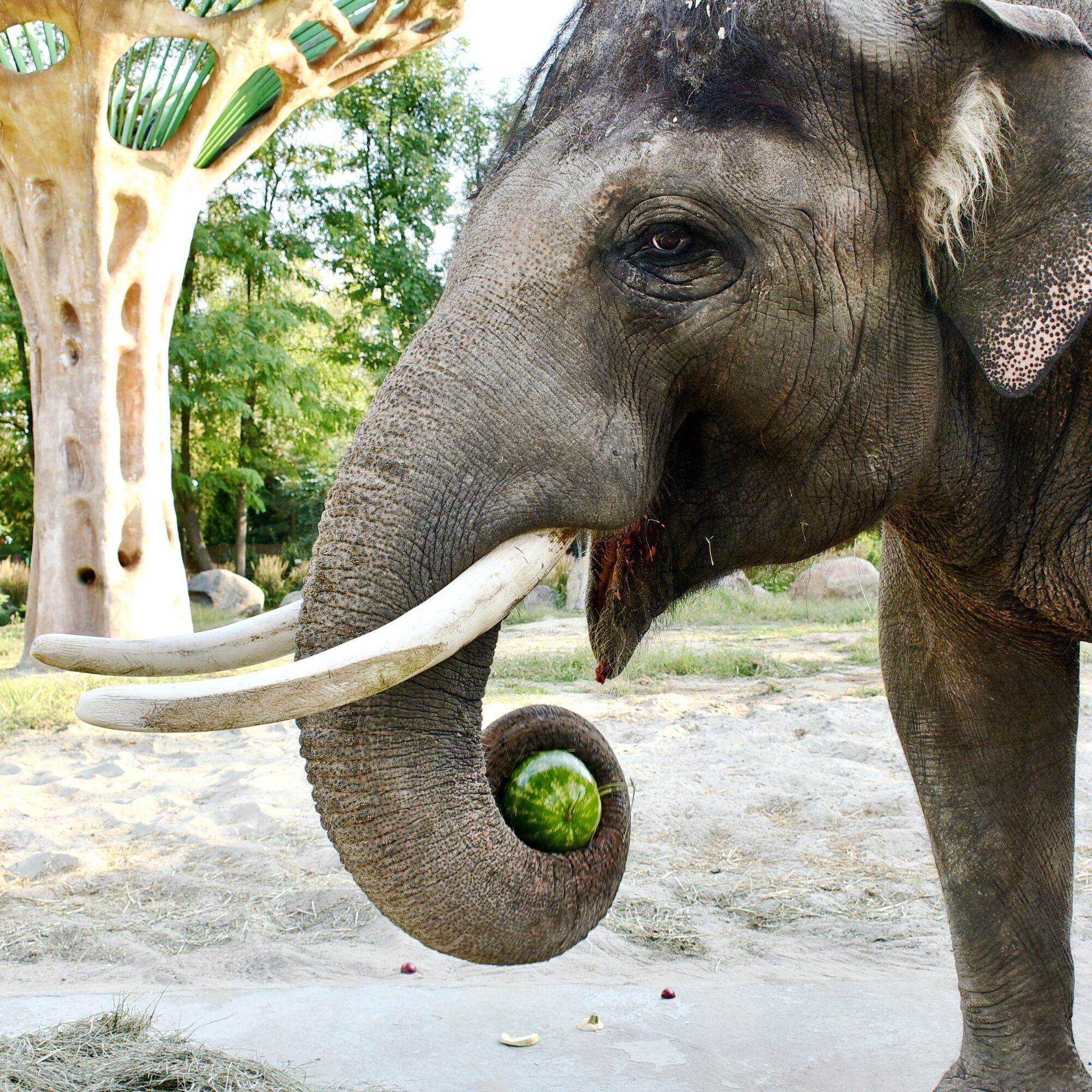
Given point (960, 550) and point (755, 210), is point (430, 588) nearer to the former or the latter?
point (755, 210)

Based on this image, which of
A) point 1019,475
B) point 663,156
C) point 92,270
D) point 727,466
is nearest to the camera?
point 663,156

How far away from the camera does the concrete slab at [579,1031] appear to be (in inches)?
116

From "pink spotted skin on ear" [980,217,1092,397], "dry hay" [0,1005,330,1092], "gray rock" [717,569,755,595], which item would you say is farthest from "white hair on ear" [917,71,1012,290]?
"gray rock" [717,569,755,595]

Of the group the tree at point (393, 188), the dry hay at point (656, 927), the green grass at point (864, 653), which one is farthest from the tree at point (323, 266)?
the dry hay at point (656, 927)

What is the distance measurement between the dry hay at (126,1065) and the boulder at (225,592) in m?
15.3

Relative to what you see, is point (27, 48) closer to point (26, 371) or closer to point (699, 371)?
point (26, 371)

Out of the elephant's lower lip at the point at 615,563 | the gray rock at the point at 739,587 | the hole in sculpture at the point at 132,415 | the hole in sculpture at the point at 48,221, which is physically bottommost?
the gray rock at the point at 739,587

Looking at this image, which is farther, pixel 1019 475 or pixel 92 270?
pixel 92 270

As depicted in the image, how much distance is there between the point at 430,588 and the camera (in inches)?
71.9

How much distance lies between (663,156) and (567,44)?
1.29 ft

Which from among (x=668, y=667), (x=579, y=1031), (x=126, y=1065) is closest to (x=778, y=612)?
(x=668, y=667)

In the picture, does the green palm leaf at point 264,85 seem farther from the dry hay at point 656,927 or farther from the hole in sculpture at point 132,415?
the dry hay at point 656,927

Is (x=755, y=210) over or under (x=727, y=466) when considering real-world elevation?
over

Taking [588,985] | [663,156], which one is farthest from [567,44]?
[588,985]
